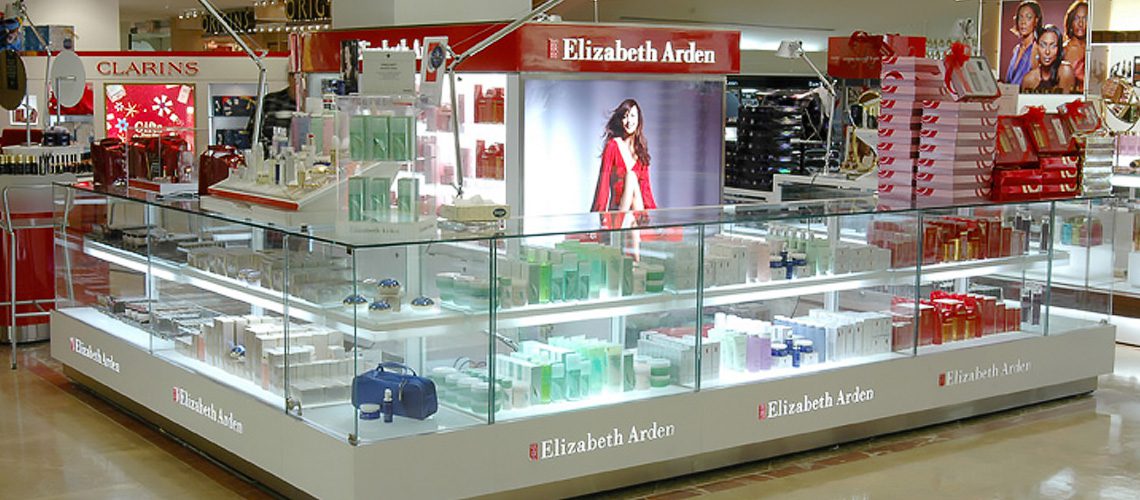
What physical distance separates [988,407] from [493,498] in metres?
2.94

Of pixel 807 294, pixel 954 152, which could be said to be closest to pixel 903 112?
pixel 954 152

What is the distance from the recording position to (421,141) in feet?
19.5

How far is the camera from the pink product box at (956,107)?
6.25m

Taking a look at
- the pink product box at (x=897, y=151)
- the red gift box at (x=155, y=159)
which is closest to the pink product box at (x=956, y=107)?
the pink product box at (x=897, y=151)

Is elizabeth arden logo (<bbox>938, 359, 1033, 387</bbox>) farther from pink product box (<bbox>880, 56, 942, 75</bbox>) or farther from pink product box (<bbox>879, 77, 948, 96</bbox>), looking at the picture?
pink product box (<bbox>880, 56, 942, 75</bbox>)

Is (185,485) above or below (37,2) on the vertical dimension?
below

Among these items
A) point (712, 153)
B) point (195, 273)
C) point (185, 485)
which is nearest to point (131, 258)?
point (195, 273)

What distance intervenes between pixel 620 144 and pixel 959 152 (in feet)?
6.91

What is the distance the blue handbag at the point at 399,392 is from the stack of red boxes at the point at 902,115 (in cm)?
290

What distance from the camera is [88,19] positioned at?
15.7m

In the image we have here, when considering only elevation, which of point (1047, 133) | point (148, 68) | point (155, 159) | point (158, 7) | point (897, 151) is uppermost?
point (158, 7)

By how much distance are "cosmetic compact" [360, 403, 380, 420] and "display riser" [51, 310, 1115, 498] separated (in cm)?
12

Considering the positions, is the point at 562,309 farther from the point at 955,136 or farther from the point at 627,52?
the point at 627,52

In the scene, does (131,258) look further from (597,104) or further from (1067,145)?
(1067,145)
